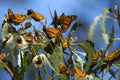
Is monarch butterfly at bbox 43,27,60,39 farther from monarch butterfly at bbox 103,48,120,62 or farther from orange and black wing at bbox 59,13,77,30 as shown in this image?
monarch butterfly at bbox 103,48,120,62

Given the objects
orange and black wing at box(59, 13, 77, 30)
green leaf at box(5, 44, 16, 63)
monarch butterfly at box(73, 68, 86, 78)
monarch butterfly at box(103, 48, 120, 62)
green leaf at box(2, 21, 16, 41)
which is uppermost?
green leaf at box(2, 21, 16, 41)

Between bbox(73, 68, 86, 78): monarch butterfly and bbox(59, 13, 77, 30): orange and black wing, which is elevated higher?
bbox(59, 13, 77, 30): orange and black wing

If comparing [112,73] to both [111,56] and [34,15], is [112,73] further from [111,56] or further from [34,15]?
[34,15]

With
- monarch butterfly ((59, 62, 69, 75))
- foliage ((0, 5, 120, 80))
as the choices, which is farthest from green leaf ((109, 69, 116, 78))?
monarch butterfly ((59, 62, 69, 75))

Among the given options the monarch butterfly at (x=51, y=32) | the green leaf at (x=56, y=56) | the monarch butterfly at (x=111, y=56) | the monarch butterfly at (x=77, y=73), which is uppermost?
the monarch butterfly at (x=51, y=32)

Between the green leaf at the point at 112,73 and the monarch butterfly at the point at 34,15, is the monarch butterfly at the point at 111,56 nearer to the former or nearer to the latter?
the green leaf at the point at 112,73

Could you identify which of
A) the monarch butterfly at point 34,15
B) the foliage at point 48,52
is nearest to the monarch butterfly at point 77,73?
the foliage at point 48,52

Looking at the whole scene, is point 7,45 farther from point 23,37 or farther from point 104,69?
point 104,69

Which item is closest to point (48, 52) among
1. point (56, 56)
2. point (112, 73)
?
point (56, 56)

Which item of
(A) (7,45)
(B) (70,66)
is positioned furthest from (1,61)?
(B) (70,66)
